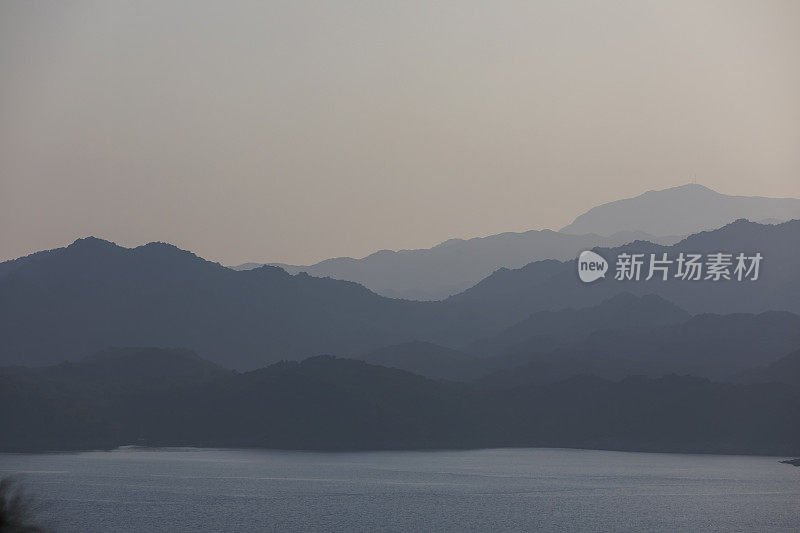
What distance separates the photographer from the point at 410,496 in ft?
445

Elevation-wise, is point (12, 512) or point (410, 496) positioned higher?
point (12, 512)

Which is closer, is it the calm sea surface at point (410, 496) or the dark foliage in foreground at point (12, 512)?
the dark foliage in foreground at point (12, 512)

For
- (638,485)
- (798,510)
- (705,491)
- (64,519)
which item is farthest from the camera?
(638,485)

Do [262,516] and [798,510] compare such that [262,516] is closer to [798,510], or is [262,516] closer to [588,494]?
[588,494]

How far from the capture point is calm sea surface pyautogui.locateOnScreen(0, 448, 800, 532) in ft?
354

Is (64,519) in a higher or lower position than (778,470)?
lower

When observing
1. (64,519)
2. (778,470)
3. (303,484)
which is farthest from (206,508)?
(778,470)

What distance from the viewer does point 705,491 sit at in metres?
143

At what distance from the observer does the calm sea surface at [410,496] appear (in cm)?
10794

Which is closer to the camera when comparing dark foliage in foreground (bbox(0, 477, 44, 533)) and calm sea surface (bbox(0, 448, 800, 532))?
dark foliage in foreground (bbox(0, 477, 44, 533))

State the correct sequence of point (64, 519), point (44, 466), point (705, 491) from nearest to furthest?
point (64, 519) → point (705, 491) → point (44, 466)

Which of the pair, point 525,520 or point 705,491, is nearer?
point 525,520

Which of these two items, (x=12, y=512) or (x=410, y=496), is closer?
(x=12, y=512)

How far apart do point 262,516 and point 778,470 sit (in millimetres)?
108059
